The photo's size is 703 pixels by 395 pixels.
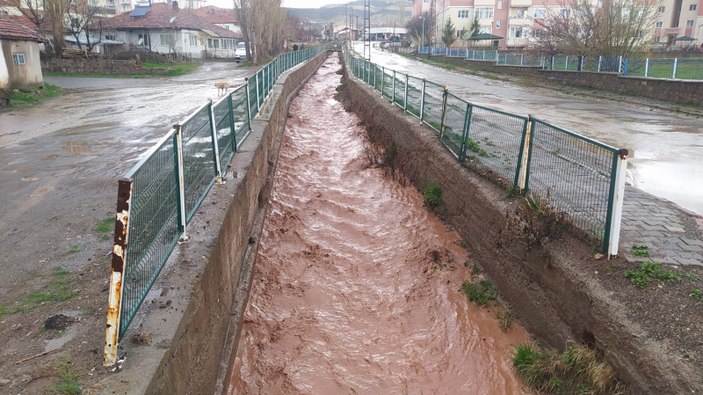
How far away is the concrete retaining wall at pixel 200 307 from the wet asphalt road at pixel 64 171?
3.55 feet

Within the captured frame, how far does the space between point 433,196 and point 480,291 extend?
311 cm

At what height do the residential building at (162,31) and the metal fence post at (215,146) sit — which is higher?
the residential building at (162,31)

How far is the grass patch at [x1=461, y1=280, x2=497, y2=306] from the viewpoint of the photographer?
6523 millimetres

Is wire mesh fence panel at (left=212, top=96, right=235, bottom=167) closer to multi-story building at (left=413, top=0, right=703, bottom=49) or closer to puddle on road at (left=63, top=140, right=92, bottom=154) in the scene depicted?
puddle on road at (left=63, top=140, right=92, bottom=154)

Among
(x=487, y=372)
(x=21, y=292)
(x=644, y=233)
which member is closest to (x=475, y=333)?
(x=487, y=372)

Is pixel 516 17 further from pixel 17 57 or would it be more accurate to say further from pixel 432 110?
pixel 432 110

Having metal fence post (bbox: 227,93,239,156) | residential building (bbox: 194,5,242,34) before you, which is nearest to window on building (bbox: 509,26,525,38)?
residential building (bbox: 194,5,242,34)

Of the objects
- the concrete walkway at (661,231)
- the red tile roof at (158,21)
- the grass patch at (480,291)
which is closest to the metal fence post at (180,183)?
the grass patch at (480,291)

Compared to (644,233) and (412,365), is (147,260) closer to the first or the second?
(412,365)

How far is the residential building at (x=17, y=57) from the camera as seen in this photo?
19750 mm

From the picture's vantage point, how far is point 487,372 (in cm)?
543

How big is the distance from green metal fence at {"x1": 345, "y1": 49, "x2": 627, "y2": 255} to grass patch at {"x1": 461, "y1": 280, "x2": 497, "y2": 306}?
1.30 m

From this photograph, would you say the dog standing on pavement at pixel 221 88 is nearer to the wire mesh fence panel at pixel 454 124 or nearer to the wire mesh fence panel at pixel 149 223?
the wire mesh fence panel at pixel 454 124

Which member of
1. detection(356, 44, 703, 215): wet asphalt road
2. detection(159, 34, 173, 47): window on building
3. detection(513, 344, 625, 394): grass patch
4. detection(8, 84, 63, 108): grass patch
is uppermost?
detection(159, 34, 173, 47): window on building
